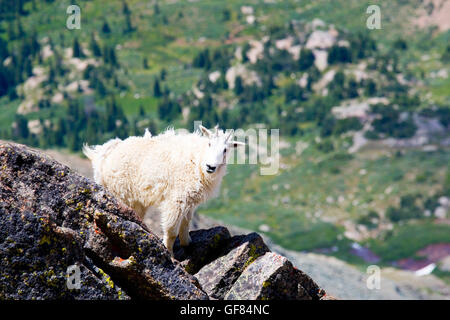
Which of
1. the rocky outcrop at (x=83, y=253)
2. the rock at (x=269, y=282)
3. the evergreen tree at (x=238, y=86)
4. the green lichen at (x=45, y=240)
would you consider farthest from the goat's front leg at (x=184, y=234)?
the evergreen tree at (x=238, y=86)

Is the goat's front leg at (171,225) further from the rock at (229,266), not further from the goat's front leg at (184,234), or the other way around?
the rock at (229,266)

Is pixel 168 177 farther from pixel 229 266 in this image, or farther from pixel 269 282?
pixel 269 282

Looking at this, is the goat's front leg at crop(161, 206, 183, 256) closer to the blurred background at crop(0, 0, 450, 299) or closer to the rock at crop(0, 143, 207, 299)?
the rock at crop(0, 143, 207, 299)

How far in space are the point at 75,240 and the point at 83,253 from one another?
34 cm

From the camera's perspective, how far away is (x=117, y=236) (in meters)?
13.8

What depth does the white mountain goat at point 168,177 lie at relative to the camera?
1784 cm

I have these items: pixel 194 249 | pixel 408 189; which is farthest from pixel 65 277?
pixel 408 189

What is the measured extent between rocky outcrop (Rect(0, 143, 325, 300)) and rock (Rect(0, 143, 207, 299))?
2 cm

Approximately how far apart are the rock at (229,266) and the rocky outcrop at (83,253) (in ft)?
0.16

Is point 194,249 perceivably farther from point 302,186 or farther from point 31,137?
point 31,137

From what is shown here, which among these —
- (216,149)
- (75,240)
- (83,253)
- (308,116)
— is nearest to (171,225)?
(216,149)

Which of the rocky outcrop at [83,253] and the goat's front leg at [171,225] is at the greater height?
the rocky outcrop at [83,253]

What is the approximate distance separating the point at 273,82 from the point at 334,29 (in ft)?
91.2

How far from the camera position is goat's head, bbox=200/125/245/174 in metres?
17.3
